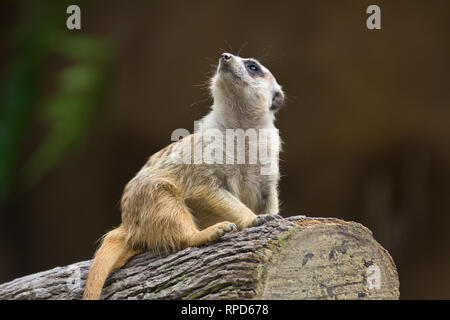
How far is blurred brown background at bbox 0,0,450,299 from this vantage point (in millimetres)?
6004

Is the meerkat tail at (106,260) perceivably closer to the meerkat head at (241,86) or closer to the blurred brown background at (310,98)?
the meerkat head at (241,86)

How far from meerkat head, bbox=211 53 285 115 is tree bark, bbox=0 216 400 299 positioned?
1072 mm

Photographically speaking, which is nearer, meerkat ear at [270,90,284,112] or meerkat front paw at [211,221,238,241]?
meerkat front paw at [211,221,238,241]

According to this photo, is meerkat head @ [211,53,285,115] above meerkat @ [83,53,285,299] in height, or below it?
above

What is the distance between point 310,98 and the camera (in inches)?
245

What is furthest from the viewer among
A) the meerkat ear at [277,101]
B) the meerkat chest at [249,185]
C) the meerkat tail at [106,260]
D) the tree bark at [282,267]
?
the meerkat ear at [277,101]

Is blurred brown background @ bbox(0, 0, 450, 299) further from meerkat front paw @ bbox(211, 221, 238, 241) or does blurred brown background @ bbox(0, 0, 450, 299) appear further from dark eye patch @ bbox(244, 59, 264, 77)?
meerkat front paw @ bbox(211, 221, 238, 241)

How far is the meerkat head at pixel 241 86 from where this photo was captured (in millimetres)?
3453

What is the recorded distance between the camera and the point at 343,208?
21.1 ft

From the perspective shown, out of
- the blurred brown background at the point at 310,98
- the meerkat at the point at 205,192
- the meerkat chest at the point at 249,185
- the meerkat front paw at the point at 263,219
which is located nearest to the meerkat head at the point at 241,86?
the meerkat at the point at 205,192

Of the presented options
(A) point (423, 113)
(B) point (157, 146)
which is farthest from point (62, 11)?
(A) point (423, 113)

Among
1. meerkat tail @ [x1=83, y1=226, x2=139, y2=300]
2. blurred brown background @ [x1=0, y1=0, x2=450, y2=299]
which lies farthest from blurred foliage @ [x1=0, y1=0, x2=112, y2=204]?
meerkat tail @ [x1=83, y1=226, x2=139, y2=300]

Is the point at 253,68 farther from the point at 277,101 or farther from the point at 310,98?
the point at 310,98

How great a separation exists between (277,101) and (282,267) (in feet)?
4.91
